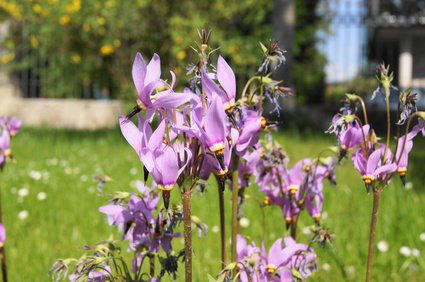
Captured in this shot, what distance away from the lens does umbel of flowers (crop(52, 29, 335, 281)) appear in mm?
1078

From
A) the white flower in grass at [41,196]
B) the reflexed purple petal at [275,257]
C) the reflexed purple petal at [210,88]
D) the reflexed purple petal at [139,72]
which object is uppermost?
the reflexed purple petal at [139,72]

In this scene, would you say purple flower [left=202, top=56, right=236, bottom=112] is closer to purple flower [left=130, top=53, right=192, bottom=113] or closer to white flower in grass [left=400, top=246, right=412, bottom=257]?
purple flower [left=130, top=53, right=192, bottom=113]

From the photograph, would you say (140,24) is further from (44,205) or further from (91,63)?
(44,205)

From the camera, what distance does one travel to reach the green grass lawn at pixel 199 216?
2.75 metres

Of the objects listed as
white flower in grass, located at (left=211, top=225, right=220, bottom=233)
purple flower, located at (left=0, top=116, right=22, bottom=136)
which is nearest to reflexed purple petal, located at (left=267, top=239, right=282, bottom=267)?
purple flower, located at (left=0, top=116, right=22, bottom=136)

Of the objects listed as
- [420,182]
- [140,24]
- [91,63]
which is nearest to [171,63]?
[140,24]

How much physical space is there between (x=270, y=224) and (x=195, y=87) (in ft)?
7.69

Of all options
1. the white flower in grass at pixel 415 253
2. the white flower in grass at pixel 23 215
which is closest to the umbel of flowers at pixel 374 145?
the white flower in grass at pixel 415 253

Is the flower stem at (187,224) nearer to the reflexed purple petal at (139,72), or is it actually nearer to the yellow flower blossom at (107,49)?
the reflexed purple petal at (139,72)

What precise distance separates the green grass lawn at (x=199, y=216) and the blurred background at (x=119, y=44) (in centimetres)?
401

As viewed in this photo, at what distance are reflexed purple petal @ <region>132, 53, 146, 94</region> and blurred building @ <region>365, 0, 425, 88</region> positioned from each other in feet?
44.5

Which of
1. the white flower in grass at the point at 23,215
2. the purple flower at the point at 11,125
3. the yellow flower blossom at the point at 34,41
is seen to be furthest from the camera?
the yellow flower blossom at the point at 34,41

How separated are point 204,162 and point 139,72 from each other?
27 cm

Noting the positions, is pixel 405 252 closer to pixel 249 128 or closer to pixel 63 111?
pixel 249 128
